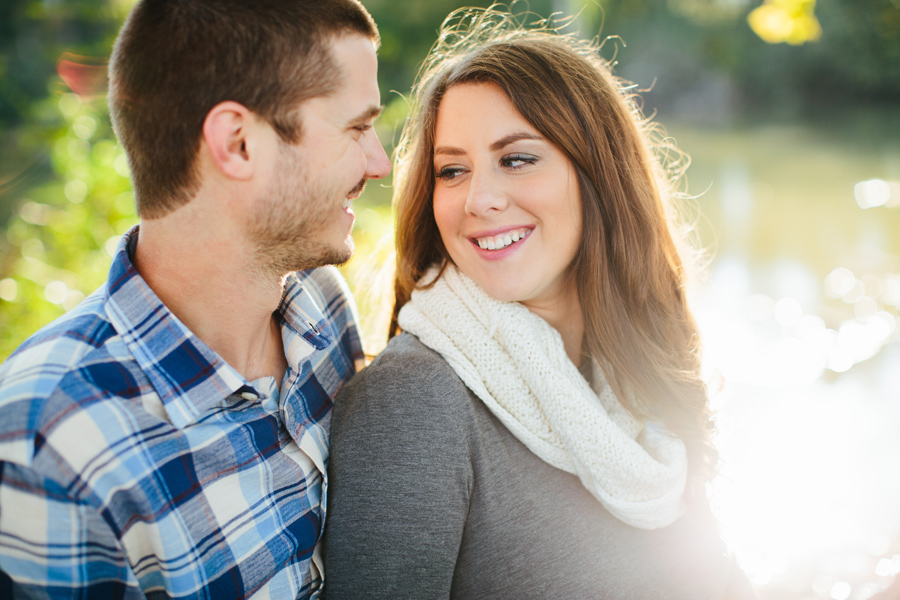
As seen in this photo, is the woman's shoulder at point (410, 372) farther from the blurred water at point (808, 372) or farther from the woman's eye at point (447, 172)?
the blurred water at point (808, 372)

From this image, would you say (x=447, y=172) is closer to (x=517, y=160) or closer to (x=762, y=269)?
(x=517, y=160)

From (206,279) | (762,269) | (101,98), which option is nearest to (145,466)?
(206,279)

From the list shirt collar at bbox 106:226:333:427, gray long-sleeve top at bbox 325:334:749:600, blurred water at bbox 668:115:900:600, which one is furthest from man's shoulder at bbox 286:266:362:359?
blurred water at bbox 668:115:900:600

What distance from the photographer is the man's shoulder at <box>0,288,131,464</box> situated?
1.15 m

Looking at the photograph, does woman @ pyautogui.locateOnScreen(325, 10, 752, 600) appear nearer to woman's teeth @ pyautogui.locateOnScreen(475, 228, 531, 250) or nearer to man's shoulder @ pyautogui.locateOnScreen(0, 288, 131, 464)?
woman's teeth @ pyautogui.locateOnScreen(475, 228, 531, 250)

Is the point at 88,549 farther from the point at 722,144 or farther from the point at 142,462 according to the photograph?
the point at 722,144

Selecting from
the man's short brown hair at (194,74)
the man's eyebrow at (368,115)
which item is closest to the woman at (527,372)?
the man's eyebrow at (368,115)

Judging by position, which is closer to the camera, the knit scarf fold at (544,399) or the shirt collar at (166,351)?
the shirt collar at (166,351)

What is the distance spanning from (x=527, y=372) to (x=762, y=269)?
7158mm

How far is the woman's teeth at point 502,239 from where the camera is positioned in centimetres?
185

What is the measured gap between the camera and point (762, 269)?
7883mm

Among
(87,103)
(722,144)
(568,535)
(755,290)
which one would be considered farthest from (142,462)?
(722,144)

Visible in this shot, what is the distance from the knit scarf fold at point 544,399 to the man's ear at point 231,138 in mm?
658

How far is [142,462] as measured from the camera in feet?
4.07
